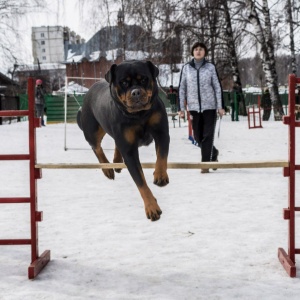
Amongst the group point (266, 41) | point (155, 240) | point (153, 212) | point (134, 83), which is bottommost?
point (155, 240)

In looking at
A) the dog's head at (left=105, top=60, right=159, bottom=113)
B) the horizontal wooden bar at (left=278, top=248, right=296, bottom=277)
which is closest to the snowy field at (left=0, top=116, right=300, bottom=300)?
the horizontal wooden bar at (left=278, top=248, right=296, bottom=277)

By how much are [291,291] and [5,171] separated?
6.13 metres

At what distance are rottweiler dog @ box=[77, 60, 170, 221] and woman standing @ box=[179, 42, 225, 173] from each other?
3.21 metres

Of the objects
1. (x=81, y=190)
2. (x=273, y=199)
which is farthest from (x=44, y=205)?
(x=273, y=199)

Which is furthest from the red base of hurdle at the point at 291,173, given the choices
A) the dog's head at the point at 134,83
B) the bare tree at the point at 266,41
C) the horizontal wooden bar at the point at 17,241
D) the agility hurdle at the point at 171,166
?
the bare tree at the point at 266,41

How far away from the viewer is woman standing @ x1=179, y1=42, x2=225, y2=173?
6754mm

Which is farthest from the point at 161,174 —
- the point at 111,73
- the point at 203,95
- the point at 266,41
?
the point at 266,41

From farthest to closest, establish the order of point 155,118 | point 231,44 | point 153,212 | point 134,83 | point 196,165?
point 231,44
point 196,165
point 155,118
point 153,212
point 134,83

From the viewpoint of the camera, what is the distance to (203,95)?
682 cm

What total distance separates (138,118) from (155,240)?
1.27 meters

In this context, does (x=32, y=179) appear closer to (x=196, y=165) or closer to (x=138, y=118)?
(x=138, y=118)

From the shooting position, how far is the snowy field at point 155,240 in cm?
317

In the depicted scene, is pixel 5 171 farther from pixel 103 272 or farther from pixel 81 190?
pixel 103 272

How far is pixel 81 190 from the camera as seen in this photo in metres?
6.52
